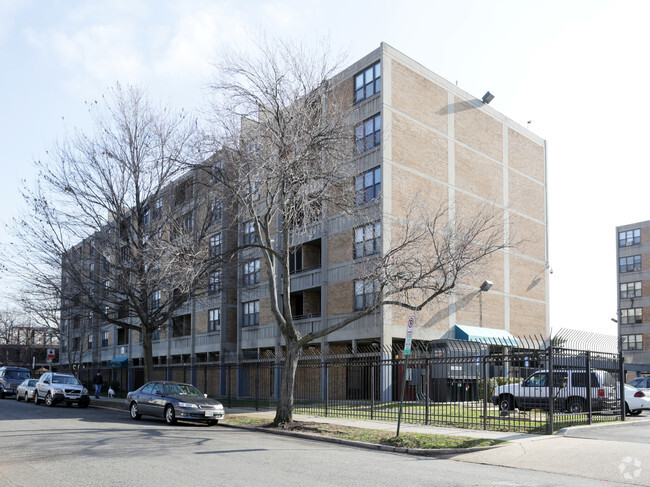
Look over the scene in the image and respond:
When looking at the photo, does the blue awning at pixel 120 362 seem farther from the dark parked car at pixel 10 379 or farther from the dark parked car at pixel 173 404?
the dark parked car at pixel 173 404

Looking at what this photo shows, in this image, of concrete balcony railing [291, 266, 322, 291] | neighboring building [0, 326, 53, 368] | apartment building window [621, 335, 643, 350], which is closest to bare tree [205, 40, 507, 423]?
concrete balcony railing [291, 266, 322, 291]

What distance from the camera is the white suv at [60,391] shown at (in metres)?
28.5

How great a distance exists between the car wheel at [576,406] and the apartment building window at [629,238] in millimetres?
59992

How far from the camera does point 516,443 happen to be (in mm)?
14023

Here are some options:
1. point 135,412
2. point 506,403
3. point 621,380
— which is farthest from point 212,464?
point 621,380

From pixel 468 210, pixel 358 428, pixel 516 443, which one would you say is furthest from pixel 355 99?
pixel 516 443

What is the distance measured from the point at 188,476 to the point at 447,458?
18.1 ft

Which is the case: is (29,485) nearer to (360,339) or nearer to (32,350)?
(360,339)

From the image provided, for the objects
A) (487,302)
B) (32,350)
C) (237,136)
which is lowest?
(32,350)

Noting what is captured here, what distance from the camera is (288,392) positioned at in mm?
19250

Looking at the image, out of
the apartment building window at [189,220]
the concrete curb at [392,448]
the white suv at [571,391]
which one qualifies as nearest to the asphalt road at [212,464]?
the concrete curb at [392,448]

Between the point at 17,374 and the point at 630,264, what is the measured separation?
201 feet

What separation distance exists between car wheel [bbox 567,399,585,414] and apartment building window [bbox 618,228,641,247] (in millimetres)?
59992

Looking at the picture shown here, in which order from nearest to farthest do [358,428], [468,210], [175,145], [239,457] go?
[239,457]
[358,428]
[175,145]
[468,210]
